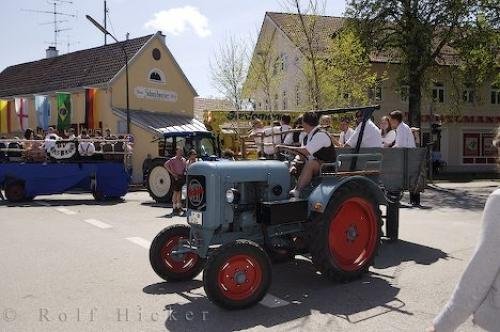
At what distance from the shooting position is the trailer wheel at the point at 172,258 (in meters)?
6.09

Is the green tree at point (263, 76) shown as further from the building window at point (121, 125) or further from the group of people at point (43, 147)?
the group of people at point (43, 147)

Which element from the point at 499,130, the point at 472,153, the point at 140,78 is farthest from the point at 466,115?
the point at 499,130

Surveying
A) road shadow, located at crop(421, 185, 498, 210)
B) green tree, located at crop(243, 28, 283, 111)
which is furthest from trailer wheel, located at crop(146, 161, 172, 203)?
green tree, located at crop(243, 28, 283, 111)

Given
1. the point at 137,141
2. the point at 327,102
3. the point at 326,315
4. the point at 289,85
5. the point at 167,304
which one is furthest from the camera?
the point at 289,85

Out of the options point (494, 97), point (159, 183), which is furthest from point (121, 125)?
point (494, 97)

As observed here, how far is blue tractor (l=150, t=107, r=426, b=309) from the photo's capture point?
5.17m

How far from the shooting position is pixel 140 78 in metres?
27.0

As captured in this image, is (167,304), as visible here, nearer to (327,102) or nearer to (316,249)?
(316,249)

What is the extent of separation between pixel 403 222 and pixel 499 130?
876 centimetres

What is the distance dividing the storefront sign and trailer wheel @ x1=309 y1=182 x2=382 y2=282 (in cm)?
2179

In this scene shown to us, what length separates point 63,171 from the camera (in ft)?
48.9

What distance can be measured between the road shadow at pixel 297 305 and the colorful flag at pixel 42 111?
76.9 feet

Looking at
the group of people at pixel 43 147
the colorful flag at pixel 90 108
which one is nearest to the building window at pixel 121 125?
the colorful flag at pixel 90 108

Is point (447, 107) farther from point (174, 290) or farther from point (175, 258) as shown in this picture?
point (174, 290)
